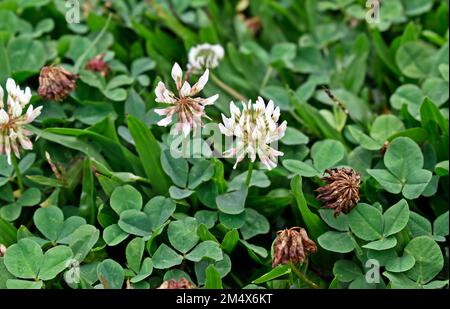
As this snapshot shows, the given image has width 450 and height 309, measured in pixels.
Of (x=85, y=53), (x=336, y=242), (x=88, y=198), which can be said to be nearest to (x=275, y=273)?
(x=336, y=242)

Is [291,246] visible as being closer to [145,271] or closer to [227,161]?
[145,271]

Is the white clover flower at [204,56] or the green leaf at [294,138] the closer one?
the green leaf at [294,138]

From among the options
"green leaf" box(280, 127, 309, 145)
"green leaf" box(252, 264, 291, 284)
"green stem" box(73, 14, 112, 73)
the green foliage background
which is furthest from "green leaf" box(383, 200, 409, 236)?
"green stem" box(73, 14, 112, 73)

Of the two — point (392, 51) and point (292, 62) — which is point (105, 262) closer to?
point (292, 62)

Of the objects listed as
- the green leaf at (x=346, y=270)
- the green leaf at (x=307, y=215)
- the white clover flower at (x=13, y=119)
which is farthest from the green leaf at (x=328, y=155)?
the white clover flower at (x=13, y=119)

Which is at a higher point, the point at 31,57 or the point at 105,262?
the point at 31,57

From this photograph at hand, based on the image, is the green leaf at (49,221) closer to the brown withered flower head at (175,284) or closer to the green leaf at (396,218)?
the brown withered flower head at (175,284)
